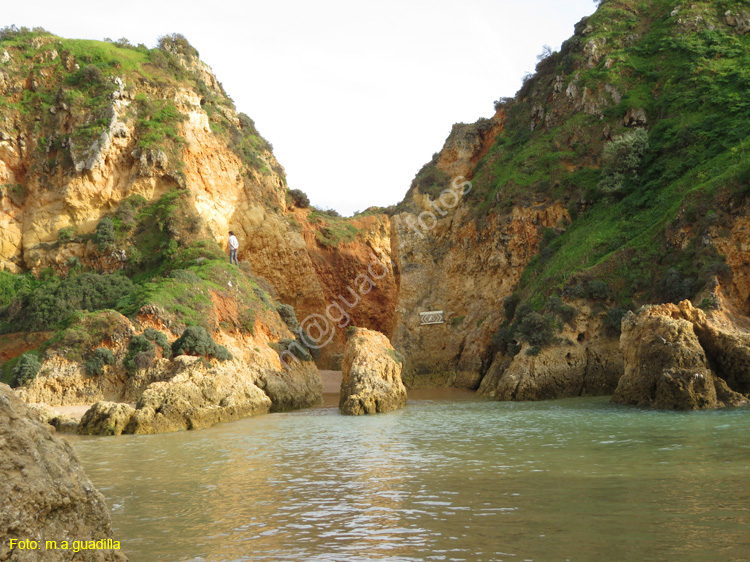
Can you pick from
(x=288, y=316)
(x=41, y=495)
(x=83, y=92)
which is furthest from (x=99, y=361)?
(x=83, y=92)

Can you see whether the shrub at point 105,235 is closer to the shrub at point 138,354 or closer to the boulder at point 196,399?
the shrub at point 138,354

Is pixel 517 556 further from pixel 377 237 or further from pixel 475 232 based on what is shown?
pixel 377 237

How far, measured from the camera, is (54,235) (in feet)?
140

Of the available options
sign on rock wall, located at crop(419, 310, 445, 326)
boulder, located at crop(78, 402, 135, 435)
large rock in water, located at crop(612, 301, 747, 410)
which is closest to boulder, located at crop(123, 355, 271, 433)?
boulder, located at crop(78, 402, 135, 435)

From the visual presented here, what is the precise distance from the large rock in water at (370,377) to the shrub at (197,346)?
5.60 metres

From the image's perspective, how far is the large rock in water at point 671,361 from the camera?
73.9 ft

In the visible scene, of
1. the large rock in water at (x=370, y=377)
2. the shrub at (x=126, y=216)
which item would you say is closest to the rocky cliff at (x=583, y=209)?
the large rock in water at (x=370, y=377)

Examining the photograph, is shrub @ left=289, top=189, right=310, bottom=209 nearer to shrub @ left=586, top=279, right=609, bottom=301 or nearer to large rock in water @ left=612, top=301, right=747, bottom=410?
shrub @ left=586, top=279, right=609, bottom=301

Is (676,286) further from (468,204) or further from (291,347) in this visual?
(468,204)

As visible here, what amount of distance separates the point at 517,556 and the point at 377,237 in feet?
208

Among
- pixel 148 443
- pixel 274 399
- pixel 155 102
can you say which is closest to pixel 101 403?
pixel 148 443

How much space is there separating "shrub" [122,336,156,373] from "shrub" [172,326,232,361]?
3.80 feet

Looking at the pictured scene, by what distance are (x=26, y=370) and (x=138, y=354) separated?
4.20 m

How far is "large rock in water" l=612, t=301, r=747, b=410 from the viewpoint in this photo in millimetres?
22531
